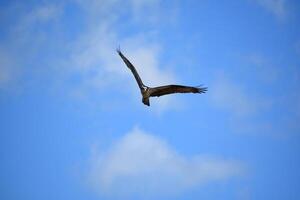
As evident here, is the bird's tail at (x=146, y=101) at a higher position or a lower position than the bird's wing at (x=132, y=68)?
lower

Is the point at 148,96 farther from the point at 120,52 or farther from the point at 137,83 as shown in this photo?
the point at 120,52

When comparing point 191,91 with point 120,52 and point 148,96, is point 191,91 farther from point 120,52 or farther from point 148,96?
point 120,52

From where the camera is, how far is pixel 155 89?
74.7ft

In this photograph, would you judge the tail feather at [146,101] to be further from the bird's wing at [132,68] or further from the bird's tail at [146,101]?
the bird's wing at [132,68]

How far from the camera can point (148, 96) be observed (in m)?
23.2

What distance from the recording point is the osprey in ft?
73.5

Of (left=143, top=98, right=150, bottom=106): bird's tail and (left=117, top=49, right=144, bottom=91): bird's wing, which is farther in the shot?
A: (left=143, top=98, right=150, bottom=106): bird's tail

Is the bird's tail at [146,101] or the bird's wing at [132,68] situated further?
the bird's tail at [146,101]

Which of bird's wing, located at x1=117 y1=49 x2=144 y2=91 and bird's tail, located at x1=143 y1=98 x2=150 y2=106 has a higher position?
bird's wing, located at x1=117 y1=49 x2=144 y2=91

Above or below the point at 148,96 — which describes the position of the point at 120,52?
above

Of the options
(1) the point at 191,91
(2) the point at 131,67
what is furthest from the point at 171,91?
(2) the point at 131,67

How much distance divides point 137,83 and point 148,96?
3.47 ft

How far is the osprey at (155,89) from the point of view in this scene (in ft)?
73.5

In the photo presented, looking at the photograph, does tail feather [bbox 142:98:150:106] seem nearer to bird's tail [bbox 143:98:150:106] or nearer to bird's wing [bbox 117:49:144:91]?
bird's tail [bbox 143:98:150:106]
